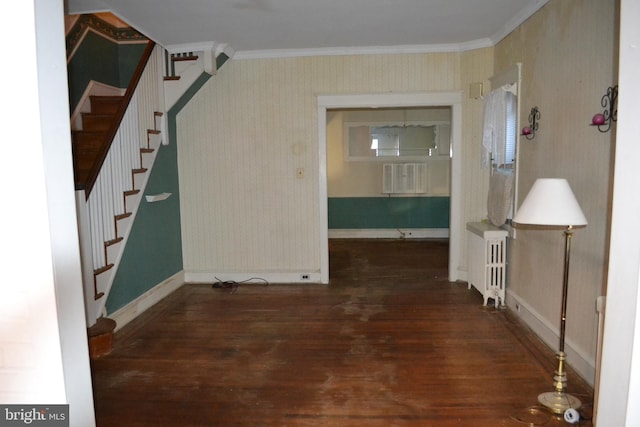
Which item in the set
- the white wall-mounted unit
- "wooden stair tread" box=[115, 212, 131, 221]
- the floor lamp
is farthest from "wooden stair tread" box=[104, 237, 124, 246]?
the white wall-mounted unit

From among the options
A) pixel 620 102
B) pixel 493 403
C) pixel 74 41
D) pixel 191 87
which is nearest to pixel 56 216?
pixel 620 102

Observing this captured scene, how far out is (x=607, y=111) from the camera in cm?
252

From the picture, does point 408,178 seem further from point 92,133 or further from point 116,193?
point 116,193

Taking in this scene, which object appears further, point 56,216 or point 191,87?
point 191,87

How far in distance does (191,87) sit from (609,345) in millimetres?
4671

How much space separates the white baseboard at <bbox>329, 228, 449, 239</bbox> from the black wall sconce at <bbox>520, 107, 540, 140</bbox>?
14.9 feet

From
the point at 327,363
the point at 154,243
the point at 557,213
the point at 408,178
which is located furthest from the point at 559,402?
the point at 408,178

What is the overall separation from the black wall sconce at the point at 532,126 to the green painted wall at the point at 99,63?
474cm

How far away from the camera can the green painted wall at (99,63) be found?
4.99 metres

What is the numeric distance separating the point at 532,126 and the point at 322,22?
211cm

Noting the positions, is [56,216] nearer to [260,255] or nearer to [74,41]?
[260,255]

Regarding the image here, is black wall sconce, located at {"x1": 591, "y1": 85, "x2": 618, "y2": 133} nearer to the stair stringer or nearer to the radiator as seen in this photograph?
the radiator

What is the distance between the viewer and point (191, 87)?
193 inches

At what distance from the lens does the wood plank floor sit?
2490 mm
